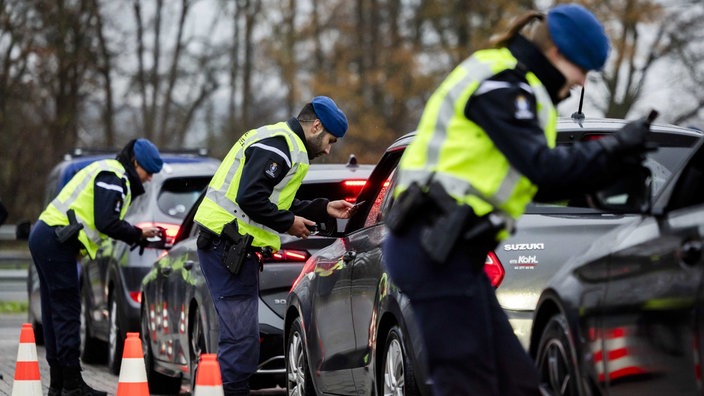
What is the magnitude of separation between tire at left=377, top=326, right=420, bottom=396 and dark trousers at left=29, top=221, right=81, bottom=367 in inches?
158

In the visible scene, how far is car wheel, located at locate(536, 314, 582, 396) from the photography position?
18.2 feet

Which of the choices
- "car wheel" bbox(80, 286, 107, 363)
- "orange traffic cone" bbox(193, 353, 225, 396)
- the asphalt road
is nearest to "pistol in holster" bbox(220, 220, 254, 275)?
"orange traffic cone" bbox(193, 353, 225, 396)

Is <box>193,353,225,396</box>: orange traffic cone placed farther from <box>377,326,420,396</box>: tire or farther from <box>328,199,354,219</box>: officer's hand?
<box>328,199,354,219</box>: officer's hand

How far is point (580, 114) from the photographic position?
7.91 metres

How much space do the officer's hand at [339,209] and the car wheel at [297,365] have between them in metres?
0.60

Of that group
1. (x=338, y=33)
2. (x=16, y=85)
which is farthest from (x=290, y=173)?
Result: (x=338, y=33)

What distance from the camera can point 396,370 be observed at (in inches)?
277

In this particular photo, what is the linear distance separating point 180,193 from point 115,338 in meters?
1.30

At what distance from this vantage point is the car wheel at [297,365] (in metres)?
8.61

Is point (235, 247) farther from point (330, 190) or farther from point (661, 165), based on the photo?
point (661, 165)

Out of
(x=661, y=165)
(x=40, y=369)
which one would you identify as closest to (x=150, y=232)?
(x=40, y=369)

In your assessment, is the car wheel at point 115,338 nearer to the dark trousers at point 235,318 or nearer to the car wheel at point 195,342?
the car wheel at point 195,342

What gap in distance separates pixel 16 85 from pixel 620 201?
3398 centimetres

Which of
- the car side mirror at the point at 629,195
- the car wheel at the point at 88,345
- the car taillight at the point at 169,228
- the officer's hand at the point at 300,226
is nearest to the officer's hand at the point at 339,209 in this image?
the officer's hand at the point at 300,226
